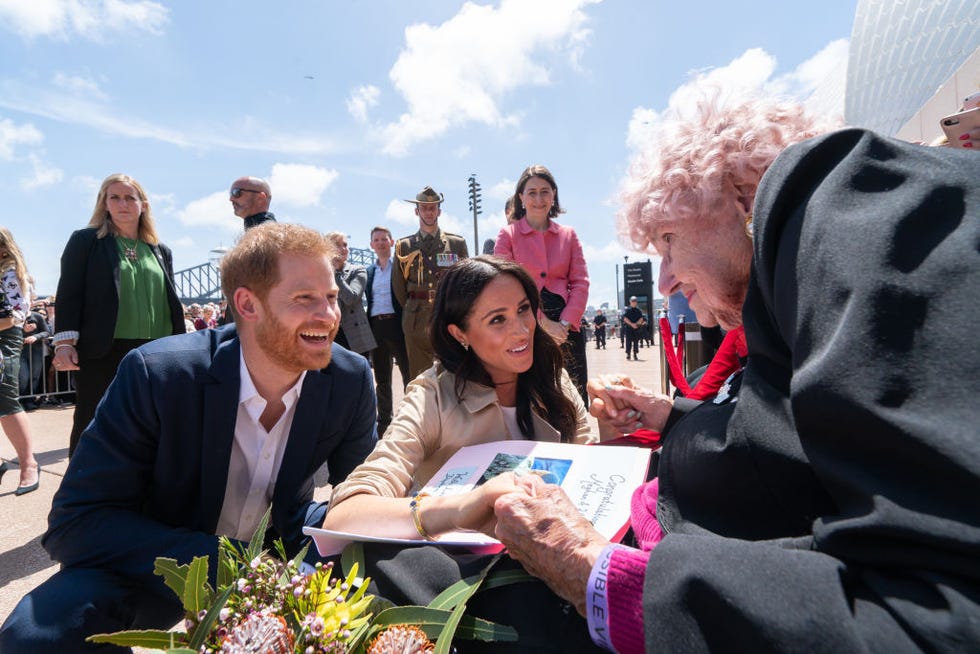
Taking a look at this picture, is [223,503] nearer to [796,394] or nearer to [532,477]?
[532,477]

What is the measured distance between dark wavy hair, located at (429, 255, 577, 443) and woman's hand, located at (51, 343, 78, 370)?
2.50 meters

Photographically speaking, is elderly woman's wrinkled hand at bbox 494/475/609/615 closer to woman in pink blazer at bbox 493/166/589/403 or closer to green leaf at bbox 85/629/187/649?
green leaf at bbox 85/629/187/649

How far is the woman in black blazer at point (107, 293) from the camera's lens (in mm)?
3346

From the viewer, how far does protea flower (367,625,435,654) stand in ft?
3.05

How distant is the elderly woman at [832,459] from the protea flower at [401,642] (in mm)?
230

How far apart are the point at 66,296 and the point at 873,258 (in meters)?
4.09

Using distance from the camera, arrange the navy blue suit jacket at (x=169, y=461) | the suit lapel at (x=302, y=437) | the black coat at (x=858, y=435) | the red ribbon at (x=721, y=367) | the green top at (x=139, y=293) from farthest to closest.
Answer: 1. the green top at (x=139, y=293)
2. the suit lapel at (x=302, y=437)
3. the red ribbon at (x=721, y=367)
4. the navy blue suit jacket at (x=169, y=461)
5. the black coat at (x=858, y=435)

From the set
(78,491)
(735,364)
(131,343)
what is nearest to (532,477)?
(735,364)

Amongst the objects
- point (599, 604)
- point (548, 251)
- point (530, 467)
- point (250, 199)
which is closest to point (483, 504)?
point (530, 467)

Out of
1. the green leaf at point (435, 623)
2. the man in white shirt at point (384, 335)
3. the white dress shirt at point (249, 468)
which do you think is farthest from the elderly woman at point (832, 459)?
the man in white shirt at point (384, 335)

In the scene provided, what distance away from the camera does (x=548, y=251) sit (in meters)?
4.16

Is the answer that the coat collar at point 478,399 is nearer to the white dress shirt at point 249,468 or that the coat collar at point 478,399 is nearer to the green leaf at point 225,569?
the white dress shirt at point 249,468

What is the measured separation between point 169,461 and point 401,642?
1.12 m

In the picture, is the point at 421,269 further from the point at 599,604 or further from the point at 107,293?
the point at 599,604
